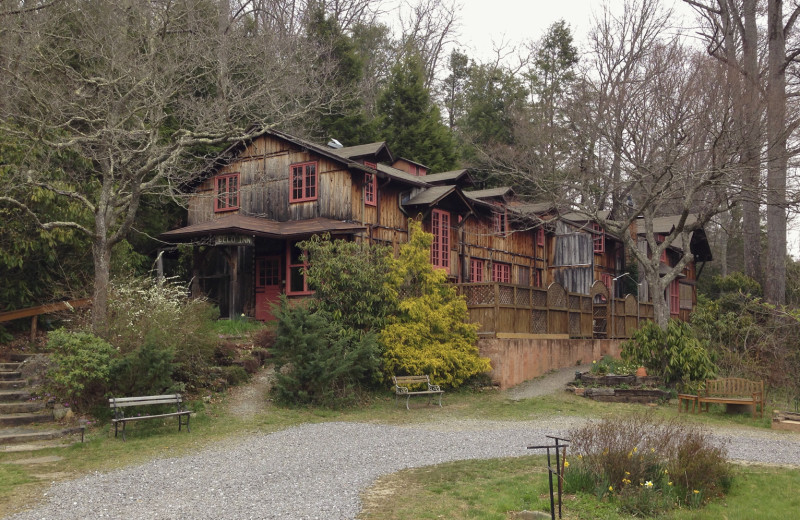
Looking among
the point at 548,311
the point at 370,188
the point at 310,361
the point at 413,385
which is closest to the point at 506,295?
the point at 548,311

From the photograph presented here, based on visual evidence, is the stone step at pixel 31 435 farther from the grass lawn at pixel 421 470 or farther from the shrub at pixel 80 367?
the shrub at pixel 80 367

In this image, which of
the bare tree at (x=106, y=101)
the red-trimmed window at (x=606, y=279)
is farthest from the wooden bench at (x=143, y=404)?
the red-trimmed window at (x=606, y=279)

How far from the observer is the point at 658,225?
3681 cm

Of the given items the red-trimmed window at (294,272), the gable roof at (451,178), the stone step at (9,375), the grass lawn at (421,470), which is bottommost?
the grass lawn at (421,470)

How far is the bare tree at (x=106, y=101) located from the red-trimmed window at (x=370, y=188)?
12.7 ft

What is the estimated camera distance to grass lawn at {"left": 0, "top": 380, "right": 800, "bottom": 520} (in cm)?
845

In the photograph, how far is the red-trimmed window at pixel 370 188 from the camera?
81.3ft

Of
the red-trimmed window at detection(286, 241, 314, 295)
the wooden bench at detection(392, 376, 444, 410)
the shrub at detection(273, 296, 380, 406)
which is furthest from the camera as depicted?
the red-trimmed window at detection(286, 241, 314, 295)

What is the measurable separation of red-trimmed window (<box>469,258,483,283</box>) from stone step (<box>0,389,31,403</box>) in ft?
60.8

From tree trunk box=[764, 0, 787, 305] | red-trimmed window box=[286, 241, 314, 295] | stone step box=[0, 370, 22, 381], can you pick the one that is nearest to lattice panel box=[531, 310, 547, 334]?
red-trimmed window box=[286, 241, 314, 295]

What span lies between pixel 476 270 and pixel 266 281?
898 centimetres

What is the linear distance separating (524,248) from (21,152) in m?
22.0

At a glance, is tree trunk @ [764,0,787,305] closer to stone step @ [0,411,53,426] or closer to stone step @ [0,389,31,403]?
stone step @ [0,411,53,426]

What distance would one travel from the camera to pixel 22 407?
13438mm
